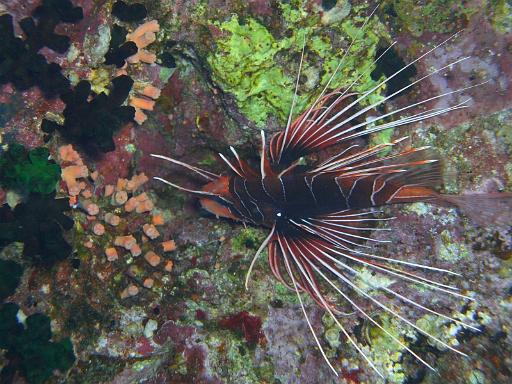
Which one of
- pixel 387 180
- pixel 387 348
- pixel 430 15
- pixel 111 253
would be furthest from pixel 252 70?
pixel 387 348

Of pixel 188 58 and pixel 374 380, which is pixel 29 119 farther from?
pixel 374 380

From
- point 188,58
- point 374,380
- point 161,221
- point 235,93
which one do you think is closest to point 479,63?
point 235,93

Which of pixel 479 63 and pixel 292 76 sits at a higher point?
pixel 479 63

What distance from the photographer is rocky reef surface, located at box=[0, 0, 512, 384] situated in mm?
3105

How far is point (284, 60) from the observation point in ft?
12.4

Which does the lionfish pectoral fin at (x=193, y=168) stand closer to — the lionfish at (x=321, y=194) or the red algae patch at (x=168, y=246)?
the lionfish at (x=321, y=194)

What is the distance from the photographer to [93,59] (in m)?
3.46

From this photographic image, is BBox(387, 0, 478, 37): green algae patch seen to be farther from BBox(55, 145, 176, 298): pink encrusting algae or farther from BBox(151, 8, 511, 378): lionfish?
BBox(55, 145, 176, 298): pink encrusting algae

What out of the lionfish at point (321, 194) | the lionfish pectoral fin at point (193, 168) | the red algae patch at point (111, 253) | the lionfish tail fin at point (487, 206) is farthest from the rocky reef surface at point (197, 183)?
the lionfish pectoral fin at point (193, 168)

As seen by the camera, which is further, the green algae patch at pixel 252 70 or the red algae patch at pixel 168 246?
the red algae patch at pixel 168 246

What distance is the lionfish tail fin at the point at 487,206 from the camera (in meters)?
3.29

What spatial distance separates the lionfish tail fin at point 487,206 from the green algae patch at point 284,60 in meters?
1.46

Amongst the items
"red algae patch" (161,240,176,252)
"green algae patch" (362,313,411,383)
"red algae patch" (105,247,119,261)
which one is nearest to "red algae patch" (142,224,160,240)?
"red algae patch" (161,240,176,252)

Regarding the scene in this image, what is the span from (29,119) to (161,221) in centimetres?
168
